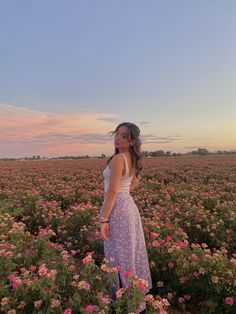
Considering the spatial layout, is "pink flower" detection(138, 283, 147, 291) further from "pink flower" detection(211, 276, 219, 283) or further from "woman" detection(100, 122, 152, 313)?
"pink flower" detection(211, 276, 219, 283)

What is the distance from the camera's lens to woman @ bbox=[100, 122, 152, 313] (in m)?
4.36

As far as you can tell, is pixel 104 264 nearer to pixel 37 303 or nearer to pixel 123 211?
pixel 123 211

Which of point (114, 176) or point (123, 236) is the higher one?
point (114, 176)

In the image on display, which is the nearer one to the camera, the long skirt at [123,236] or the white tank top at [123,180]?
the white tank top at [123,180]

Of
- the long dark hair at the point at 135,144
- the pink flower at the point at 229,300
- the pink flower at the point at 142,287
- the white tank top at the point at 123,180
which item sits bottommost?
the pink flower at the point at 229,300

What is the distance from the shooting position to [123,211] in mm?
4582

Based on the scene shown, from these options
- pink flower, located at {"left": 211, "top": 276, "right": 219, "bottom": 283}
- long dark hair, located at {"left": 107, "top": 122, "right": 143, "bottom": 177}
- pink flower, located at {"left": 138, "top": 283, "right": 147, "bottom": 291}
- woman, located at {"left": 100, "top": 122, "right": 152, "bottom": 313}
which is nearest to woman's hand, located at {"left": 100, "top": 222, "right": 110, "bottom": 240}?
woman, located at {"left": 100, "top": 122, "right": 152, "bottom": 313}

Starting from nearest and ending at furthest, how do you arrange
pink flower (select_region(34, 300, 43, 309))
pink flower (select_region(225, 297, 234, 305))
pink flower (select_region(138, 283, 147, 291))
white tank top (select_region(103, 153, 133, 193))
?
pink flower (select_region(34, 300, 43, 309)) < pink flower (select_region(138, 283, 147, 291)) < white tank top (select_region(103, 153, 133, 193)) < pink flower (select_region(225, 297, 234, 305))

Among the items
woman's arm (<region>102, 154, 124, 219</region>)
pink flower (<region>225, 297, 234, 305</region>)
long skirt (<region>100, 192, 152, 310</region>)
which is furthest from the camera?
pink flower (<region>225, 297, 234, 305</region>)

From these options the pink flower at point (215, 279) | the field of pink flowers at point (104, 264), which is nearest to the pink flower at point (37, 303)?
the field of pink flowers at point (104, 264)

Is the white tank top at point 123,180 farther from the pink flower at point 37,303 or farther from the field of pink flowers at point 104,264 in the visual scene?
the pink flower at point 37,303

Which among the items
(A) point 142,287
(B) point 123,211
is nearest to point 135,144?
(B) point 123,211

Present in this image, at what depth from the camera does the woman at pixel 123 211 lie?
4.36 meters

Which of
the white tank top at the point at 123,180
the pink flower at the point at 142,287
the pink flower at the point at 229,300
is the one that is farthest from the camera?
the pink flower at the point at 229,300
